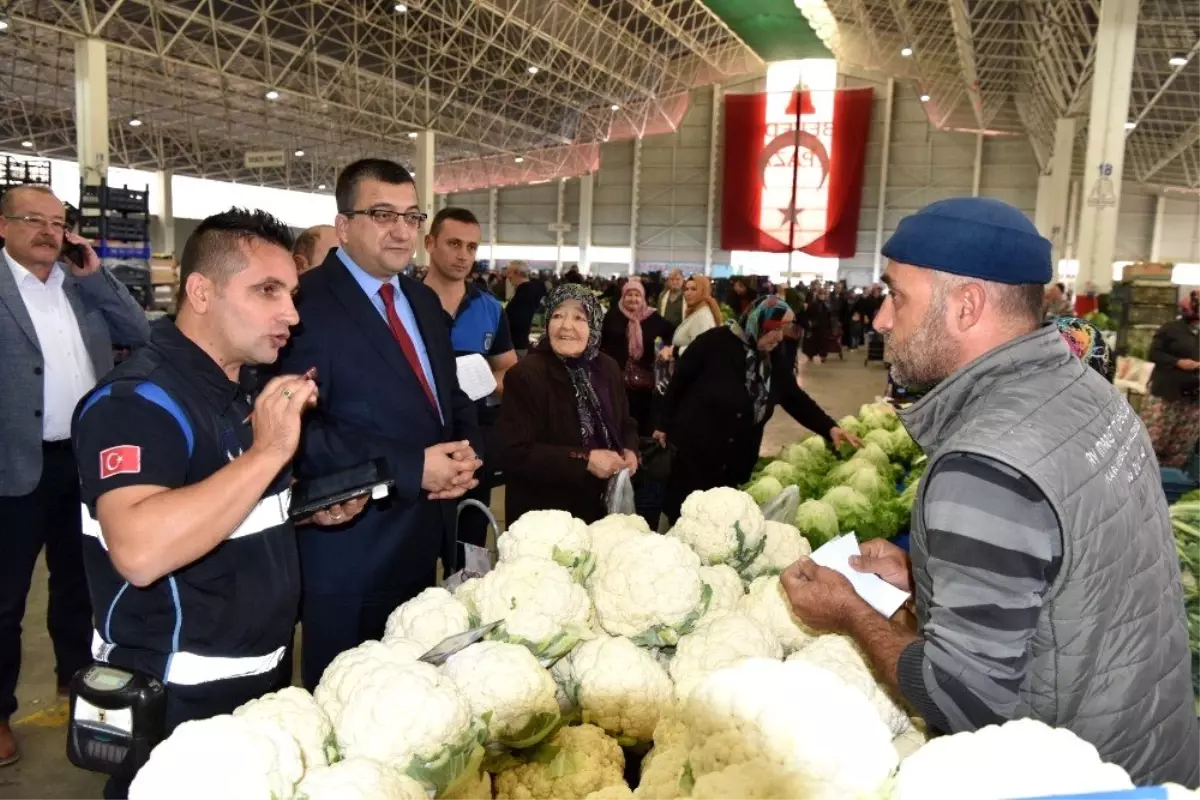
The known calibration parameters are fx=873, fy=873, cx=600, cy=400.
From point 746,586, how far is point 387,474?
2.82ft

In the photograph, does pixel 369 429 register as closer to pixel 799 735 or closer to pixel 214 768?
pixel 214 768

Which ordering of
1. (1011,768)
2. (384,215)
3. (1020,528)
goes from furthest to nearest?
(384,215), (1020,528), (1011,768)

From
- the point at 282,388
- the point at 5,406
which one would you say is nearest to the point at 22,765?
the point at 5,406

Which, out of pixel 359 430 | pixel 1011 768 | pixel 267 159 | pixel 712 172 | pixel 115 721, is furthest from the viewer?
pixel 712 172

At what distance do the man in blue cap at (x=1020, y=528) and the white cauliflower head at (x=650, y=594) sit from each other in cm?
37

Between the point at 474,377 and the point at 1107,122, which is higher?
the point at 1107,122

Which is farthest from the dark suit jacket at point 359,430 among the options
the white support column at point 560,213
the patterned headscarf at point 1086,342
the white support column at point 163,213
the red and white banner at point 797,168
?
the white support column at point 560,213

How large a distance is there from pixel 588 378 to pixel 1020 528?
6.98 ft

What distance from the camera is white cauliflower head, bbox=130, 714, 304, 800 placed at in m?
1.07

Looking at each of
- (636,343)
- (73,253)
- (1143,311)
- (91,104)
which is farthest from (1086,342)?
(91,104)

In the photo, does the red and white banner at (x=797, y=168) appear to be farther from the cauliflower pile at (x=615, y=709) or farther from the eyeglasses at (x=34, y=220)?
the cauliflower pile at (x=615, y=709)

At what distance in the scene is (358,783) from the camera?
113 cm

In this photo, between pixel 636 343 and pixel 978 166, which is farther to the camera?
pixel 978 166

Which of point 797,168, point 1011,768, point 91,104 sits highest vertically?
point 797,168
